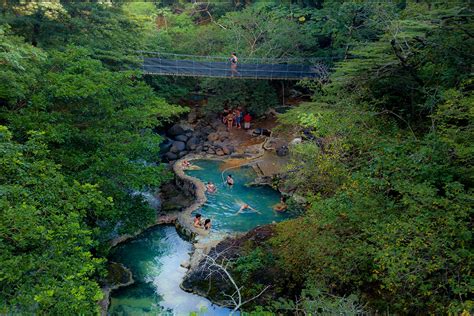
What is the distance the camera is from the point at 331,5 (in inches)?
782

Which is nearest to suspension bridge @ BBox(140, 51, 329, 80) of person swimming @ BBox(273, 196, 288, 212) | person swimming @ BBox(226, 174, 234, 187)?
person swimming @ BBox(226, 174, 234, 187)

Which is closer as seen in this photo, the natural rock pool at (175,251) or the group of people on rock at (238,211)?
the natural rock pool at (175,251)

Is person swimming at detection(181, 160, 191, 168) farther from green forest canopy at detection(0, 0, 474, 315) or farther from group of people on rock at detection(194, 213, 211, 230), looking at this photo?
group of people on rock at detection(194, 213, 211, 230)

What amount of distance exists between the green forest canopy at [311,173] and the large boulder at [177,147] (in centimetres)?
428

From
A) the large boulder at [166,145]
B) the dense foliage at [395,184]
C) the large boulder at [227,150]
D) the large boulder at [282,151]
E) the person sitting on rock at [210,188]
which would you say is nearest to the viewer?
the dense foliage at [395,184]

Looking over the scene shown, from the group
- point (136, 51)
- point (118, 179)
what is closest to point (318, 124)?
point (118, 179)

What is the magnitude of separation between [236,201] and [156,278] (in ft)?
15.0

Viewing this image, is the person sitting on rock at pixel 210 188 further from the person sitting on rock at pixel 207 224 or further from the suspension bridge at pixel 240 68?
the suspension bridge at pixel 240 68

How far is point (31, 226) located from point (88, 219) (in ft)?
13.7

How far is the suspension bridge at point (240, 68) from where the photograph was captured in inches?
677

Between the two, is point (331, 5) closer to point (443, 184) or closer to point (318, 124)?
point (318, 124)

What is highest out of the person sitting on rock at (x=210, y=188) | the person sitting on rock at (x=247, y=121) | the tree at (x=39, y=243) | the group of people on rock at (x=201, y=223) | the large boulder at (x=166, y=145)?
the tree at (x=39, y=243)

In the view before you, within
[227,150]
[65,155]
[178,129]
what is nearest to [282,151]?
[227,150]

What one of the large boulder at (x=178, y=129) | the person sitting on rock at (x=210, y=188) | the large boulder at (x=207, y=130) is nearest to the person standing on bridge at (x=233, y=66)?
the large boulder at (x=207, y=130)
